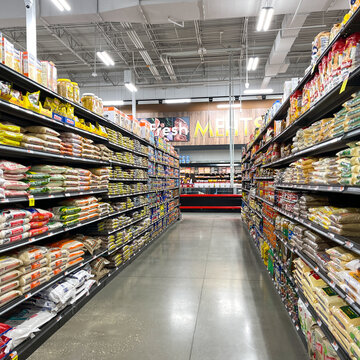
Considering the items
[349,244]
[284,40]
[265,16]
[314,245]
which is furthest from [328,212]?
[284,40]

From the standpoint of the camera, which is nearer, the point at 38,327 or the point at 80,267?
the point at 38,327

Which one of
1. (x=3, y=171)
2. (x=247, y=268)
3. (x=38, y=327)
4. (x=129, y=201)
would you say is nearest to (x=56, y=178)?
(x=3, y=171)

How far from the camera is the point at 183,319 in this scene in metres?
3.21

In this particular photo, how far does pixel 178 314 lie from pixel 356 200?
2366 millimetres

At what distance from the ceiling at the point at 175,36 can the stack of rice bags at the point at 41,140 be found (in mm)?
5020

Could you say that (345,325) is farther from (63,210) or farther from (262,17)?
(262,17)

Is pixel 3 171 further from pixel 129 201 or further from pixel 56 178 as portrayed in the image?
pixel 129 201

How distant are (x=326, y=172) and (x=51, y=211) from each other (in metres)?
2.97

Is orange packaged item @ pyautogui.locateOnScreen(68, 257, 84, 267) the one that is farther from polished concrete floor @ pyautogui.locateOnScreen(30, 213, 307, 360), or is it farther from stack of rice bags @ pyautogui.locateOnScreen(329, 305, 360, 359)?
stack of rice bags @ pyautogui.locateOnScreen(329, 305, 360, 359)

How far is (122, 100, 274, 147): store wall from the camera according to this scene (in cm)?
1470

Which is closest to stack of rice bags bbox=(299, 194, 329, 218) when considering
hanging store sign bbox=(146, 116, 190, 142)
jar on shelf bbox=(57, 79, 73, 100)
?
jar on shelf bbox=(57, 79, 73, 100)

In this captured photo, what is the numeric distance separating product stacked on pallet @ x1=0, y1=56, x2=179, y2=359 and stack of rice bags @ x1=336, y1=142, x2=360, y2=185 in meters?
2.68

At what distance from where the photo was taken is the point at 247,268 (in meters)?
5.11

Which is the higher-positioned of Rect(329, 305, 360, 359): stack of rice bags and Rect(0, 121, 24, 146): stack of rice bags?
Rect(0, 121, 24, 146): stack of rice bags
